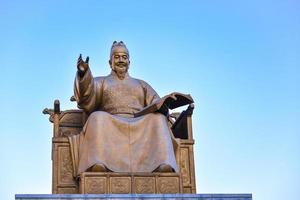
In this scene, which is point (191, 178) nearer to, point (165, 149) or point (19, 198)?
point (165, 149)

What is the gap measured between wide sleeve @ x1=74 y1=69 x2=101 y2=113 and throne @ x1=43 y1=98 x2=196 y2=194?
0.31 meters

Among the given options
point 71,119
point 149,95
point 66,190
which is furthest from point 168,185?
point 71,119

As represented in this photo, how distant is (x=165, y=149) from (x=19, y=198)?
2.24m

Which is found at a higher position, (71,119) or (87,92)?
(87,92)

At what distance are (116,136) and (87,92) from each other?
1.00m

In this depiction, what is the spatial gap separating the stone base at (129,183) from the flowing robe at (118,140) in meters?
0.23

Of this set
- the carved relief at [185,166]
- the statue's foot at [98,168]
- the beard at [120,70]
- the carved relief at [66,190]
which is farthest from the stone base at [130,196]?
the beard at [120,70]

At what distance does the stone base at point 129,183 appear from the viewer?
7098mm

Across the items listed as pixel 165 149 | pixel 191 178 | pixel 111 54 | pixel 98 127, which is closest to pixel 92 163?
pixel 98 127

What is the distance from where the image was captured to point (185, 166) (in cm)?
837

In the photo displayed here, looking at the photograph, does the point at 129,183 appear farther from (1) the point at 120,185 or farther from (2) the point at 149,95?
(2) the point at 149,95

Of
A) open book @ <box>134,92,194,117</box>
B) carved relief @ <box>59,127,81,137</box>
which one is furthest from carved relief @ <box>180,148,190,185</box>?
carved relief @ <box>59,127,81,137</box>

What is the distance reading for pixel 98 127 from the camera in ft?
25.2

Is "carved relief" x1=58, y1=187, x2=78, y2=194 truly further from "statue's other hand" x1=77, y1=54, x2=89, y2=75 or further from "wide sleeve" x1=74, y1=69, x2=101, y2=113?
"statue's other hand" x1=77, y1=54, x2=89, y2=75
